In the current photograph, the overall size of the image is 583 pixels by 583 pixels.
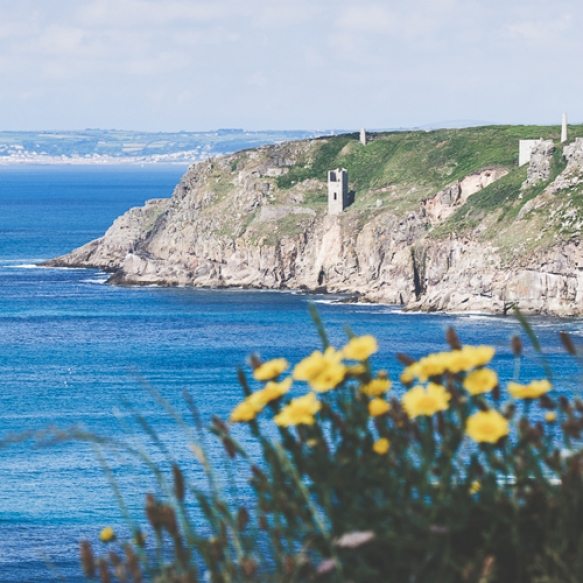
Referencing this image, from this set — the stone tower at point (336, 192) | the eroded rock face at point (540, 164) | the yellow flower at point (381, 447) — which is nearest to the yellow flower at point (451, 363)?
the yellow flower at point (381, 447)

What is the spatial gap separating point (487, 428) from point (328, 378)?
705mm

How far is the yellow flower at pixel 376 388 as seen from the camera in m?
5.28

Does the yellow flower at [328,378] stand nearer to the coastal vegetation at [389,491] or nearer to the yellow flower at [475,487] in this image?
the coastal vegetation at [389,491]

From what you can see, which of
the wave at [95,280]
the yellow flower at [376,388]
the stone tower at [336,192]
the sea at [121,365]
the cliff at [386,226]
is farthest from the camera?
the wave at [95,280]

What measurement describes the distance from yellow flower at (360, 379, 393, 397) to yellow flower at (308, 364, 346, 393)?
14.8 inches

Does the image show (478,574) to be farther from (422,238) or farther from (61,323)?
(422,238)

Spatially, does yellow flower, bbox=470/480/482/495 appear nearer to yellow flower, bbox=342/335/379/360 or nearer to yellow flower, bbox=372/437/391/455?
yellow flower, bbox=372/437/391/455

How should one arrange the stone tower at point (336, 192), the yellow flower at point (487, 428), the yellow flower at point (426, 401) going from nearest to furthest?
the yellow flower at point (487, 428)
the yellow flower at point (426, 401)
the stone tower at point (336, 192)

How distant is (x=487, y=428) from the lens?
4.71 metres

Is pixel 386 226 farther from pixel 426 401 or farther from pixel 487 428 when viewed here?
pixel 487 428

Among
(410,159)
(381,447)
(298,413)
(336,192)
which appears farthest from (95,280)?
(298,413)

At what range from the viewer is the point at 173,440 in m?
53.5

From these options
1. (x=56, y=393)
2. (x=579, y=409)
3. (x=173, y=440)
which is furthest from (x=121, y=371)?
(x=579, y=409)

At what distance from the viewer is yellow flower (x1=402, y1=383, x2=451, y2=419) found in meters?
4.93
